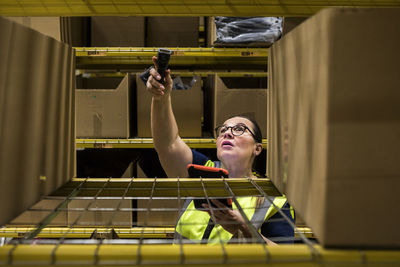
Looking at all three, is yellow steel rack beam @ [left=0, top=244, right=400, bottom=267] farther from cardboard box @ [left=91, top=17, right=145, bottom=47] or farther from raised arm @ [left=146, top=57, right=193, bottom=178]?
cardboard box @ [left=91, top=17, right=145, bottom=47]

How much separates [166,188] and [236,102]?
4.27 feet

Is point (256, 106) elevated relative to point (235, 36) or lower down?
lower down

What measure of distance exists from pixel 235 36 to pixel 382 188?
5.15 ft

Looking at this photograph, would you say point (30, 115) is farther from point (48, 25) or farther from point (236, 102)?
point (48, 25)

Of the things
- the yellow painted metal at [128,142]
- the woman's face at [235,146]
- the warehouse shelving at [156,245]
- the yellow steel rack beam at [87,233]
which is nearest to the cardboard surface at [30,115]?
the warehouse shelving at [156,245]

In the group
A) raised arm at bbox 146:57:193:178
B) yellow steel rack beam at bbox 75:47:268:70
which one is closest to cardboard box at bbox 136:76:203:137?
yellow steel rack beam at bbox 75:47:268:70

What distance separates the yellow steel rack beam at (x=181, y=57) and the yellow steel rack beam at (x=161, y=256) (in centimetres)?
156

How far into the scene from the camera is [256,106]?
1796mm

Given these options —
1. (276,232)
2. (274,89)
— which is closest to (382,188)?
(274,89)

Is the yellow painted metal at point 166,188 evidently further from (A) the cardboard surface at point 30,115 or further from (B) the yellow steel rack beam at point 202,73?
(B) the yellow steel rack beam at point 202,73

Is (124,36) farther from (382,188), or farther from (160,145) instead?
(382,188)

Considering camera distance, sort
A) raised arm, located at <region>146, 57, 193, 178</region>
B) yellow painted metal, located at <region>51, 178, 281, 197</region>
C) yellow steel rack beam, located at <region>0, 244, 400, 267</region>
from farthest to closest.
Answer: raised arm, located at <region>146, 57, 193, 178</region>
yellow painted metal, located at <region>51, 178, 281, 197</region>
yellow steel rack beam, located at <region>0, 244, 400, 267</region>

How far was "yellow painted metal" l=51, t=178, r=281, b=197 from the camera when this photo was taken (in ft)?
1.73

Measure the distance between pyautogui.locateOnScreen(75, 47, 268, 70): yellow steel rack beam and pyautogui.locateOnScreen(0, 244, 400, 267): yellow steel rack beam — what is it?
1565 millimetres
